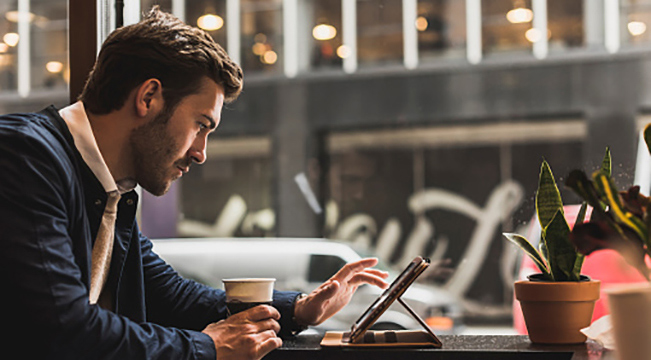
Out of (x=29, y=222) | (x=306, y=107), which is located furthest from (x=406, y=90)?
(x=29, y=222)

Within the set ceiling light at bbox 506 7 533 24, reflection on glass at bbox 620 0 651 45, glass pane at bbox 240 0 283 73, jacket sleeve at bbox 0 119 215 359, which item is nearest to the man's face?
jacket sleeve at bbox 0 119 215 359

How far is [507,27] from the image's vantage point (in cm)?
535

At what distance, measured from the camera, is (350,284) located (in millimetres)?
1757

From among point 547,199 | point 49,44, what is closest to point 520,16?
point 49,44

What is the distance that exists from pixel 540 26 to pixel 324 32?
193cm

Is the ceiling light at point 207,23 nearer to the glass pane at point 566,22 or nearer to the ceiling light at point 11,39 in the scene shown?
the ceiling light at point 11,39

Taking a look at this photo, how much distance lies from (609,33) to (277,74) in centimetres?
277

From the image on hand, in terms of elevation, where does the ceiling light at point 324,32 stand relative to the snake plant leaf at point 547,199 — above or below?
above

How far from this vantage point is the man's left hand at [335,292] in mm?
1708

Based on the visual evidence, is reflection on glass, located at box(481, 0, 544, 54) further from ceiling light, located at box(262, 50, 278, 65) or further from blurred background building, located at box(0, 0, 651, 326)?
ceiling light, located at box(262, 50, 278, 65)

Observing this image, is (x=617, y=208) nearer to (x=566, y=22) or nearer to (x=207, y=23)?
(x=207, y=23)

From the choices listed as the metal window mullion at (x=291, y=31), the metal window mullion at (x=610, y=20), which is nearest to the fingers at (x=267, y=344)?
the metal window mullion at (x=610, y=20)

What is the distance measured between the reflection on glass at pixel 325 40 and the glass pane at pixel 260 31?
12.0 inches

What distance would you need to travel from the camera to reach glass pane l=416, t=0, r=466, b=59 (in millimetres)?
5852
